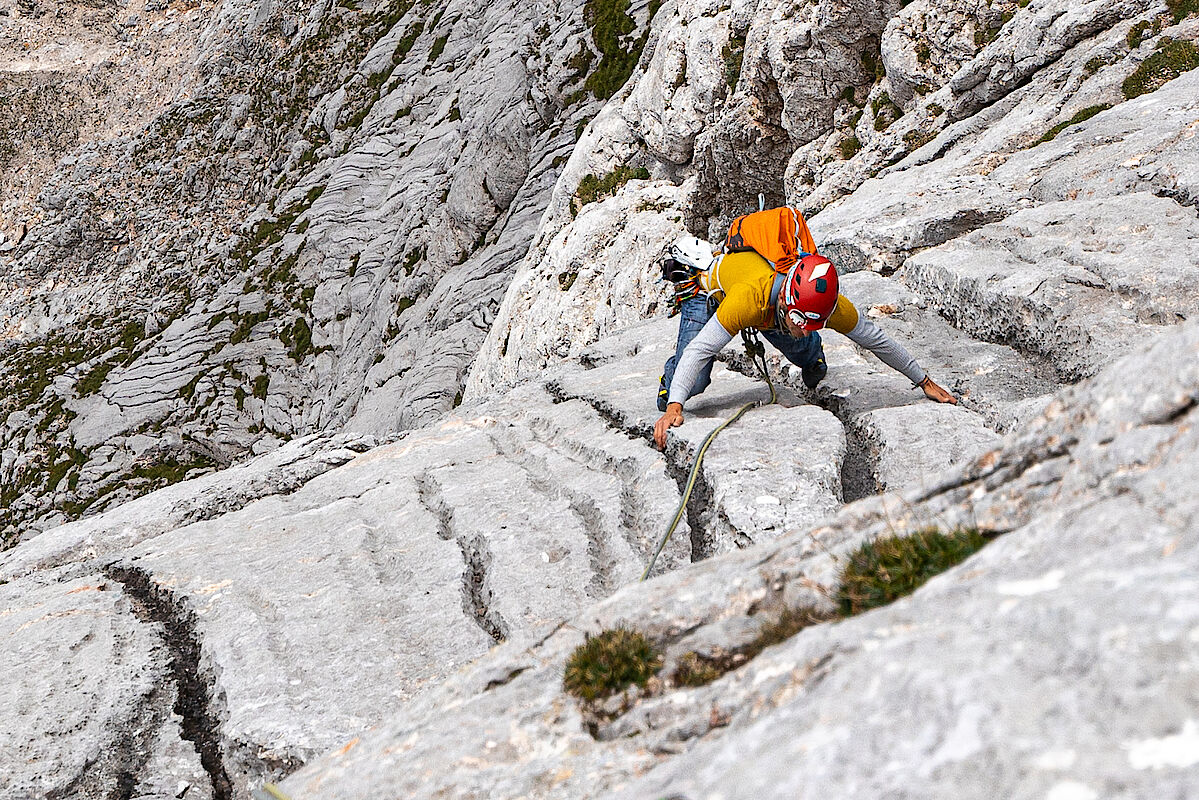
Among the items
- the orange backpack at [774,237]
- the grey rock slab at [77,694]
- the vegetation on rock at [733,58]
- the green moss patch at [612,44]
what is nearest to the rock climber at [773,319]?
the orange backpack at [774,237]

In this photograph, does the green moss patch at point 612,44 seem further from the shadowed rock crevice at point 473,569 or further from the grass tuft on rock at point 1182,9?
the shadowed rock crevice at point 473,569

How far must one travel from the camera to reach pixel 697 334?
1151 centimetres

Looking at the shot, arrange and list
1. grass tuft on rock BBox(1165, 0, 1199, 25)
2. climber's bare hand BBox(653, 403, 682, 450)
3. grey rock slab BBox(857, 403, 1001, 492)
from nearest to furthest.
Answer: grey rock slab BBox(857, 403, 1001, 492) → climber's bare hand BBox(653, 403, 682, 450) → grass tuft on rock BBox(1165, 0, 1199, 25)

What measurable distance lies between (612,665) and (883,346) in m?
7.27

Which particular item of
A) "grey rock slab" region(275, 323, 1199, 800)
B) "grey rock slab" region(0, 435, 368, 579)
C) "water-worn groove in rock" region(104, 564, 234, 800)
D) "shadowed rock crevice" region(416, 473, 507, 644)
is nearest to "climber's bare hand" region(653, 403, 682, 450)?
"shadowed rock crevice" region(416, 473, 507, 644)

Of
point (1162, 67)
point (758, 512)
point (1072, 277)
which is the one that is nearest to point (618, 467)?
point (758, 512)

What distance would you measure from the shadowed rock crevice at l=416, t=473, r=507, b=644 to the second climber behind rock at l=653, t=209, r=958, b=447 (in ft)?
9.78

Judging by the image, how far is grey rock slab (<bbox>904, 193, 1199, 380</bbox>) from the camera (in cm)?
1099

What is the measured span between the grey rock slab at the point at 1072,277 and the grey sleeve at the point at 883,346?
2104 millimetres

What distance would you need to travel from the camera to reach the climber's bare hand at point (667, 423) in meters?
11.2

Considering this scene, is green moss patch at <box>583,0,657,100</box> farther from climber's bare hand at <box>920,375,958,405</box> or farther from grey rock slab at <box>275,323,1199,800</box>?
grey rock slab at <box>275,323,1199,800</box>

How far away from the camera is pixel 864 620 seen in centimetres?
429

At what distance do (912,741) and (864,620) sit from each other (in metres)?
1.06

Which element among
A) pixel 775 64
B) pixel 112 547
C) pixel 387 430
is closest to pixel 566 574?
pixel 112 547
